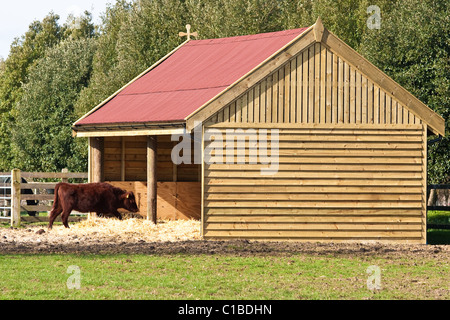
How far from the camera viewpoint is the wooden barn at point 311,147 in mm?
17891

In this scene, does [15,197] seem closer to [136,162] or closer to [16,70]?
[136,162]

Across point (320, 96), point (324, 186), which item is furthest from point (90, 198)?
point (320, 96)

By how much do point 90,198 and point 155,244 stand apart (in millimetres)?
3400

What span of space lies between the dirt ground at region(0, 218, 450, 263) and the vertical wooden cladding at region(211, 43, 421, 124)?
2.92m

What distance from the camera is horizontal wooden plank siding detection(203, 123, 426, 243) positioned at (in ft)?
58.7

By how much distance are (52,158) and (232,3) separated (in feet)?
53.7

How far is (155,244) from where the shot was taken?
17.0 m

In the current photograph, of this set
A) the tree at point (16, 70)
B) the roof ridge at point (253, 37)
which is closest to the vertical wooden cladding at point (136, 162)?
the roof ridge at point (253, 37)

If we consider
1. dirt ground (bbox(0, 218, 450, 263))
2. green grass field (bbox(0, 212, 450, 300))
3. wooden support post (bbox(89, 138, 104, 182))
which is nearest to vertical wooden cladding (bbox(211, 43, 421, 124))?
dirt ground (bbox(0, 218, 450, 263))

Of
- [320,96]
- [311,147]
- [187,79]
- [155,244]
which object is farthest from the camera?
[187,79]

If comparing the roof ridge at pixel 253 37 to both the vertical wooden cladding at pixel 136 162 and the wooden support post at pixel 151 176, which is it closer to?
the vertical wooden cladding at pixel 136 162

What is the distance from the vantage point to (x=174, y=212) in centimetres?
2250

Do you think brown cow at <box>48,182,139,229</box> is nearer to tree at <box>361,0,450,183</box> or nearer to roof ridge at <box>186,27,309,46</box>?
roof ridge at <box>186,27,309,46</box>

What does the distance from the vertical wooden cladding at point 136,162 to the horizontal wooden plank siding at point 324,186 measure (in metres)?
5.44
